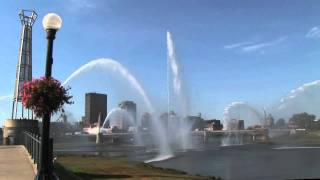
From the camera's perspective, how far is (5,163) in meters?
24.7

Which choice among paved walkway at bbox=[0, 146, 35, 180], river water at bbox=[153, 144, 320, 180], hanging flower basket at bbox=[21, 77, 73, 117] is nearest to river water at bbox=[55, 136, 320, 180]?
river water at bbox=[153, 144, 320, 180]

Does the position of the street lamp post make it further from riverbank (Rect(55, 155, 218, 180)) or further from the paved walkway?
riverbank (Rect(55, 155, 218, 180))

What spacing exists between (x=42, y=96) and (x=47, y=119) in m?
0.81

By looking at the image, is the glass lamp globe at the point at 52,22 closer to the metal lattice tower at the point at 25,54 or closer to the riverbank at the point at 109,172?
the riverbank at the point at 109,172

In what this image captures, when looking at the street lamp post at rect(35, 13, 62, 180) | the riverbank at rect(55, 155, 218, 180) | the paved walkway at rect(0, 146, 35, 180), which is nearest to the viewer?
the street lamp post at rect(35, 13, 62, 180)

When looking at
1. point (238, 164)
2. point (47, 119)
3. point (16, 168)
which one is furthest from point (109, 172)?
point (238, 164)

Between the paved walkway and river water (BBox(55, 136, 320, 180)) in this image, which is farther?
river water (BBox(55, 136, 320, 180))

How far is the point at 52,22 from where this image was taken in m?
15.5

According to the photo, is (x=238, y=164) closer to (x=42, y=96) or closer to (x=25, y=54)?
(x=25, y=54)

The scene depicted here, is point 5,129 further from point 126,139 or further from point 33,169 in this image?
point 126,139

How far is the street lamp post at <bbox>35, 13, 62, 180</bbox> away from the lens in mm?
14891

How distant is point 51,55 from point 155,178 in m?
10.2

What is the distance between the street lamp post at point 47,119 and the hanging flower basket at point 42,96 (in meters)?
0.23

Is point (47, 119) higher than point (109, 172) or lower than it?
higher
